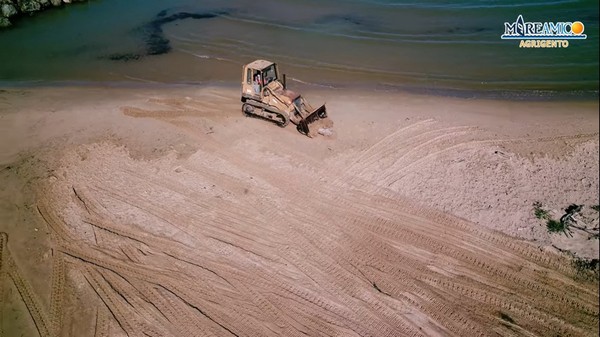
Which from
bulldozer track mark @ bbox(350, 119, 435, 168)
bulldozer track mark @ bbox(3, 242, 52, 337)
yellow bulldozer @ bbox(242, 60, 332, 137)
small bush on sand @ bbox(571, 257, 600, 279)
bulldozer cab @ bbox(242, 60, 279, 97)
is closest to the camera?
bulldozer track mark @ bbox(3, 242, 52, 337)

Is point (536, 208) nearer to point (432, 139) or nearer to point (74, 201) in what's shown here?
point (432, 139)

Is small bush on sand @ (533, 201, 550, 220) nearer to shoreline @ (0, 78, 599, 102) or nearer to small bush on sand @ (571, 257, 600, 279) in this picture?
small bush on sand @ (571, 257, 600, 279)

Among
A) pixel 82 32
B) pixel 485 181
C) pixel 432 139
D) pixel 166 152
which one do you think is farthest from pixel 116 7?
pixel 485 181

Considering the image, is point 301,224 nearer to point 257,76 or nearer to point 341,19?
point 257,76

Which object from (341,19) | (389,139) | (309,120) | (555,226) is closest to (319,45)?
(341,19)

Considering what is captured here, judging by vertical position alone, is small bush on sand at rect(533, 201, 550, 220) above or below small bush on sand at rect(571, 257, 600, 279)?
above

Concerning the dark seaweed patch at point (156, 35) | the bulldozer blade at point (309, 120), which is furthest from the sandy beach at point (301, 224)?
the dark seaweed patch at point (156, 35)

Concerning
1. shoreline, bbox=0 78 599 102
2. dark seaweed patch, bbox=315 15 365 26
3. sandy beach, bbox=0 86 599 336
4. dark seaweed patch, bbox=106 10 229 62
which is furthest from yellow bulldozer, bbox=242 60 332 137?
dark seaweed patch, bbox=315 15 365 26
